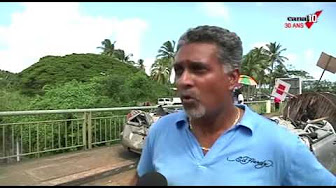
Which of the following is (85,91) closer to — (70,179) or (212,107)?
(70,179)

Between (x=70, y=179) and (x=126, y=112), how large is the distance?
12.2ft

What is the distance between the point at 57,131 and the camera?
25.3ft

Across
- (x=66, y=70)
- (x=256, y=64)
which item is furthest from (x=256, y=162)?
(x=256, y=64)

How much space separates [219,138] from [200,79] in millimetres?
284

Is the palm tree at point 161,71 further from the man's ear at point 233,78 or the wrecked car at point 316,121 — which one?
the man's ear at point 233,78

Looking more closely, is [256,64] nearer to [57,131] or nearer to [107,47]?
[107,47]

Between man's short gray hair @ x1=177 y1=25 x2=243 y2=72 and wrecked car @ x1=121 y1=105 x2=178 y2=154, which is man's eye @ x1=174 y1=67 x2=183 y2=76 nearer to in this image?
man's short gray hair @ x1=177 y1=25 x2=243 y2=72

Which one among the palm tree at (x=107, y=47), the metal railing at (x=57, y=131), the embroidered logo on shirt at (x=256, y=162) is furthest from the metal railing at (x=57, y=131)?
the palm tree at (x=107, y=47)

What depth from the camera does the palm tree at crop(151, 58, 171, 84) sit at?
140ft

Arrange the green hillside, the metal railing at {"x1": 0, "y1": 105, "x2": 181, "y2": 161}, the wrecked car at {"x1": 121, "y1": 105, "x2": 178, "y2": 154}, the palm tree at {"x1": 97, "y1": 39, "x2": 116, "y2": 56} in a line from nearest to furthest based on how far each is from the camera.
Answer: the metal railing at {"x1": 0, "y1": 105, "x2": 181, "y2": 161}
the wrecked car at {"x1": 121, "y1": 105, "x2": 178, "y2": 154}
the green hillside
the palm tree at {"x1": 97, "y1": 39, "x2": 116, "y2": 56}

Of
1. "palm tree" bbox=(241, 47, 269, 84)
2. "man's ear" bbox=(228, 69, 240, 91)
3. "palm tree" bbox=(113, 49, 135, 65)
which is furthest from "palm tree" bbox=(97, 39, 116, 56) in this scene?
"man's ear" bbox=(228, 69, 240, 91)

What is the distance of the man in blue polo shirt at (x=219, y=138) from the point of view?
59.7 inches

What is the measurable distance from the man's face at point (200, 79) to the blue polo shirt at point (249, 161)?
0.16 m

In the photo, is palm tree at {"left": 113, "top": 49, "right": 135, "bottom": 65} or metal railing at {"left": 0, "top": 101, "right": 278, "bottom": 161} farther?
palm tree at {"left": 113, "top": 49, "right": 135, "bottom": 65}
